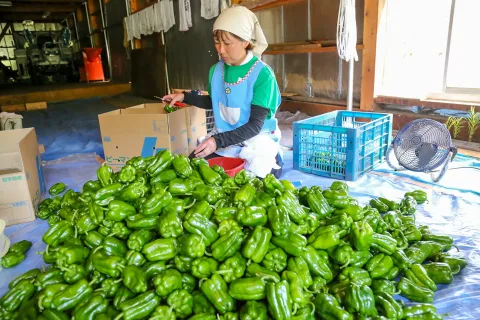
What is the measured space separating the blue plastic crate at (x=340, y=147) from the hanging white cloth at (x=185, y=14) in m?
5.13

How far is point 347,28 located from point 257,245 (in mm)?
3187

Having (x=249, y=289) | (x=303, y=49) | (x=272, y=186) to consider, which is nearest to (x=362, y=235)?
(x=272, y=186)

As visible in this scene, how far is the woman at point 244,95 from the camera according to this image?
112 inches

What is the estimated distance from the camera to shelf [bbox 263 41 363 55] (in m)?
5.21

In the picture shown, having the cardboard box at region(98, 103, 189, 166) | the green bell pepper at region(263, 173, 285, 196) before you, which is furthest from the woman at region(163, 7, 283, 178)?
the green bell pepper at region(263, 173, 285, 196)

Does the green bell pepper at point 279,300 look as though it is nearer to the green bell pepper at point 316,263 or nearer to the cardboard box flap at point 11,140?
the green bell pepper at point 316,263

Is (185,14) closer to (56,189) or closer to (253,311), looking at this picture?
(56,189)

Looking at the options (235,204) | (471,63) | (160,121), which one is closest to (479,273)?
(235,204)

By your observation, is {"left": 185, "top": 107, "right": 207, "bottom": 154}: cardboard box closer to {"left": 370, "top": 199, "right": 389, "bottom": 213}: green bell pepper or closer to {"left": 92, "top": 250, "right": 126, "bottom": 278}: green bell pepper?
{"left": 370, "top": 199, "right": 389, "bottom": 213}: green bell pepper

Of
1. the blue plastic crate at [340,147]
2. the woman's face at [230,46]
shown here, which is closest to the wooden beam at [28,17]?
the woman's face at [230,46]

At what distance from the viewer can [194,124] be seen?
4184mm

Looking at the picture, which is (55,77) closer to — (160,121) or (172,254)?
(160,121)

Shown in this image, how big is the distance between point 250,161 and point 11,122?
337 centimetres

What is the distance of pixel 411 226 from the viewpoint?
2.21 m
